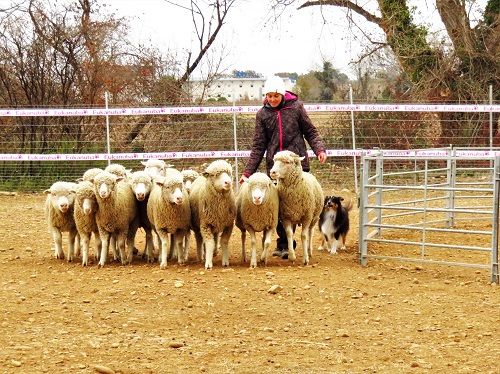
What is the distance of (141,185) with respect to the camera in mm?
8672

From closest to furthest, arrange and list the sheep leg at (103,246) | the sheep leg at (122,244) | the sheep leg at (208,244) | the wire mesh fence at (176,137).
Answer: the sheep leg at (208,244), the sheep leg at (103,246), the sheep leg at (122,244), the wire mesh fence at (176,137)

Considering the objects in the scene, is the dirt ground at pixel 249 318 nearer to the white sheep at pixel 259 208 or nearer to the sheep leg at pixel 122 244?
the sheep leg at pixel 122 244

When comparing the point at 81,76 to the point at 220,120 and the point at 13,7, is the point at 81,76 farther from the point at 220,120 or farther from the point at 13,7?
the point at 220,120

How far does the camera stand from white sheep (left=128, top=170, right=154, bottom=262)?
28.4 ft

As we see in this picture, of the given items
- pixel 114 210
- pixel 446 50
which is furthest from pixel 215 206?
pixel 446 50

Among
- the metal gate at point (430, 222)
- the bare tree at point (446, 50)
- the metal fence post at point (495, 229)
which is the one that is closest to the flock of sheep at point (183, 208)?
the metal gate at point (430, 222)

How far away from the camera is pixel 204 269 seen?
27.2ft

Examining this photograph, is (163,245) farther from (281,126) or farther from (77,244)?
(281,126)

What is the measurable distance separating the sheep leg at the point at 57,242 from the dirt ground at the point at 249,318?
0.43 metres

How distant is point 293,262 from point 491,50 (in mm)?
13163

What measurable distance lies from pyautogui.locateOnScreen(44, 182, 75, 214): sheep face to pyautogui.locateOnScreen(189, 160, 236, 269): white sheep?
149cm

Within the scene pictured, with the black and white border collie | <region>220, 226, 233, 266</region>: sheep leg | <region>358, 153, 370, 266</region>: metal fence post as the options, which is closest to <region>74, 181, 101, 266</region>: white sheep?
<region>220, 226, 233, 266</region>: sheep leg

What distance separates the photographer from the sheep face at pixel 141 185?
862 centimetres

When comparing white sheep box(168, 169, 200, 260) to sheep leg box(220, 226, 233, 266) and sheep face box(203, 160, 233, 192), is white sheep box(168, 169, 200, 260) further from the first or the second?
sheep face box(203, 160, 233, 192)
